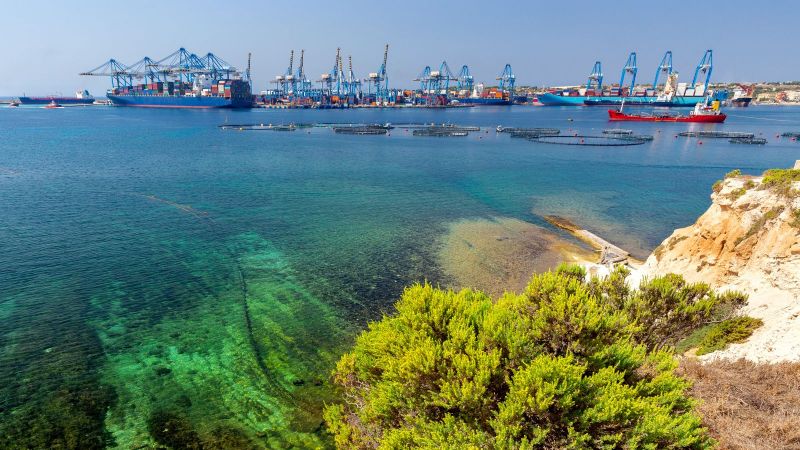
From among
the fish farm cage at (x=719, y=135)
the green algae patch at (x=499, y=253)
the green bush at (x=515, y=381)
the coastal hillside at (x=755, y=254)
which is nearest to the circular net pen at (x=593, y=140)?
the fish farm cage at (x=719, y=135)

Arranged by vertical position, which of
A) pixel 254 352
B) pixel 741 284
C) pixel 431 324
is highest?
pixel 431 324

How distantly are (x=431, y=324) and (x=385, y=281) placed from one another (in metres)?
17.2

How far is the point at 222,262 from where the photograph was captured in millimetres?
31828

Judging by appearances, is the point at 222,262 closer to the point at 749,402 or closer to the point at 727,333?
the point at 727,333

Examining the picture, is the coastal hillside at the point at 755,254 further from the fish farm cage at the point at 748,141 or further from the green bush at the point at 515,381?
the fish farm cage at the point at 748,141

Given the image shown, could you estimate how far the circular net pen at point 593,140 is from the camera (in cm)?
10812

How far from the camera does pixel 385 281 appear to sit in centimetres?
2903

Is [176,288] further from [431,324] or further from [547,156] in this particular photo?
[547,156]

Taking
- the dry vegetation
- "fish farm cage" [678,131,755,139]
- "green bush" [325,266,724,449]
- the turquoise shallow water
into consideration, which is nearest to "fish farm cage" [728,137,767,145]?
"fish farm cage" [678,131,755,139]

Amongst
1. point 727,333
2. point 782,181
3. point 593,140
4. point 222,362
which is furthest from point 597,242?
point 593,140

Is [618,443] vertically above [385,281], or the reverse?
[618,443]

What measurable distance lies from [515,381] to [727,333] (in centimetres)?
1229

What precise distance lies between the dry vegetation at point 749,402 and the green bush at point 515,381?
1.19m

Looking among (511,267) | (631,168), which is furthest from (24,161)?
(631,168)
